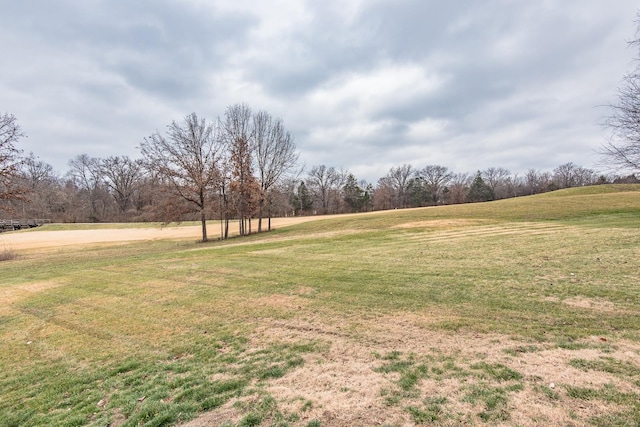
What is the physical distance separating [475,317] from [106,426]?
576 cm

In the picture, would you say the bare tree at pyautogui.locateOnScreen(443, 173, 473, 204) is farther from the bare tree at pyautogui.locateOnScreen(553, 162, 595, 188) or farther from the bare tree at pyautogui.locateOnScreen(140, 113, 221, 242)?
the bare tree at pyautogui.locateOnScreen(140, 113, 221, 242)

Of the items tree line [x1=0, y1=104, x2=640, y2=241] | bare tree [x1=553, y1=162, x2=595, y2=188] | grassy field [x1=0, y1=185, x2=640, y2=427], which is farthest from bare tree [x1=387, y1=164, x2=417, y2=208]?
grassy field [x1=0, y1=185, x2=640, y2=427]

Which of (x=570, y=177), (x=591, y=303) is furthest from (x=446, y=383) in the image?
(x=570, y=177)

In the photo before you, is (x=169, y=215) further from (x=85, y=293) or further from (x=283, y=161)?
(x=85, y=293)

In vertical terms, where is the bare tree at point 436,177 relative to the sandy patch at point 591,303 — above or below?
above

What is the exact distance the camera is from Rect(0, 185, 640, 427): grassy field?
3.25 m

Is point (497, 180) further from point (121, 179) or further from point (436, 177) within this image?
point (121, 179)

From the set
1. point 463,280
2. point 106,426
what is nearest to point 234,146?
point 463,280

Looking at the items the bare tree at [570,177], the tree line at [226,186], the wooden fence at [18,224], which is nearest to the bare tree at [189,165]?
the tree line at [226,186]

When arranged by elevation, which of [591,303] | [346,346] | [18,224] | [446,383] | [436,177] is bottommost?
[346,346]

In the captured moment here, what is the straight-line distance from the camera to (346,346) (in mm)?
4836

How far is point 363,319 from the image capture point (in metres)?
5.91

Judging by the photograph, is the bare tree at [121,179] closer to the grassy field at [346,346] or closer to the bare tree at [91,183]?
the bare tree at [91,183]

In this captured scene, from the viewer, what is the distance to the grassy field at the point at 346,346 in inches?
128
